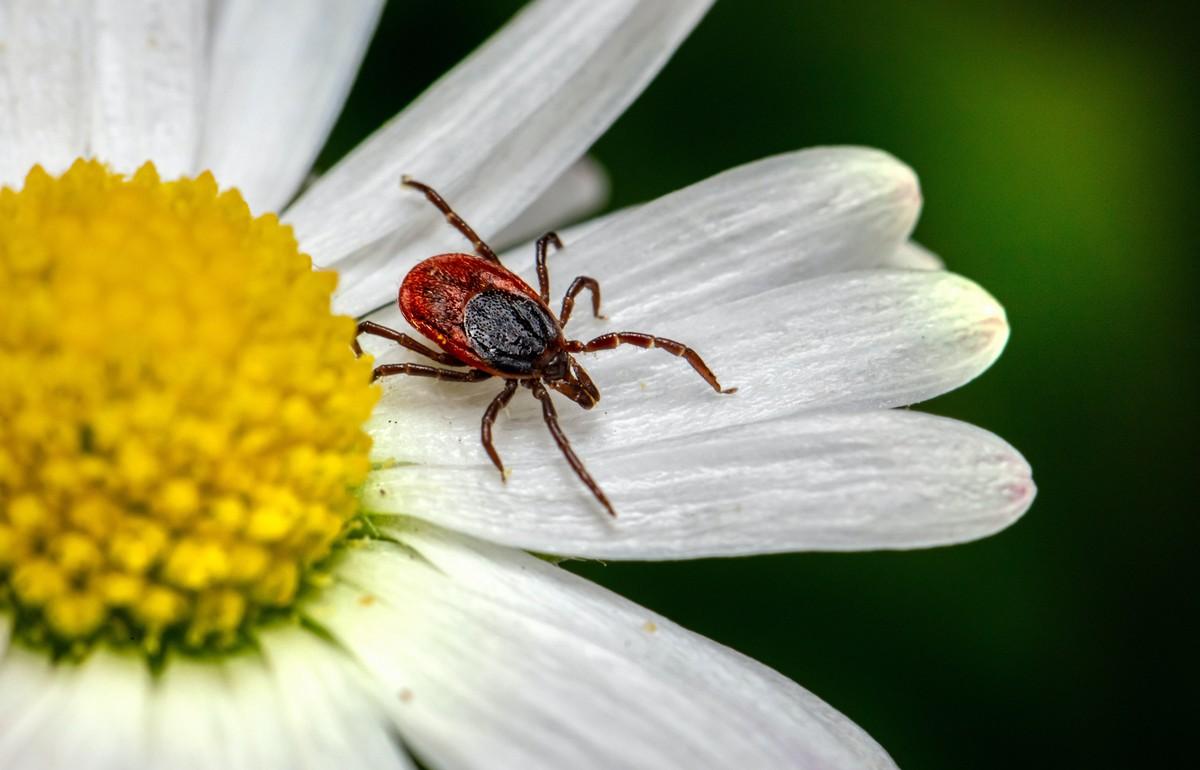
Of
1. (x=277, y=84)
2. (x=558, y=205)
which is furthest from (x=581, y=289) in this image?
(x=277, y=84)

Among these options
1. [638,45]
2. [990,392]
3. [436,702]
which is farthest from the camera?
[990,392]

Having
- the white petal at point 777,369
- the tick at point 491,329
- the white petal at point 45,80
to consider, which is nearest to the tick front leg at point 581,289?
the tick at point 491,329

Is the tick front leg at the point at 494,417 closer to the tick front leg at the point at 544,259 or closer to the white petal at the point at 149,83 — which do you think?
the tick front leg at the point at 544,259

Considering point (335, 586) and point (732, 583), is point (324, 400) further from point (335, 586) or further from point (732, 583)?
point (732, 583)

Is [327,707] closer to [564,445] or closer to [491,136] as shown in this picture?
[564,445]

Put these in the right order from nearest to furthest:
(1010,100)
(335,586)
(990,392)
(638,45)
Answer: (335,586)
(638,45)
(990,392)
(1010,100)

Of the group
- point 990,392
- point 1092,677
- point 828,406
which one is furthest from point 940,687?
point 828,406
